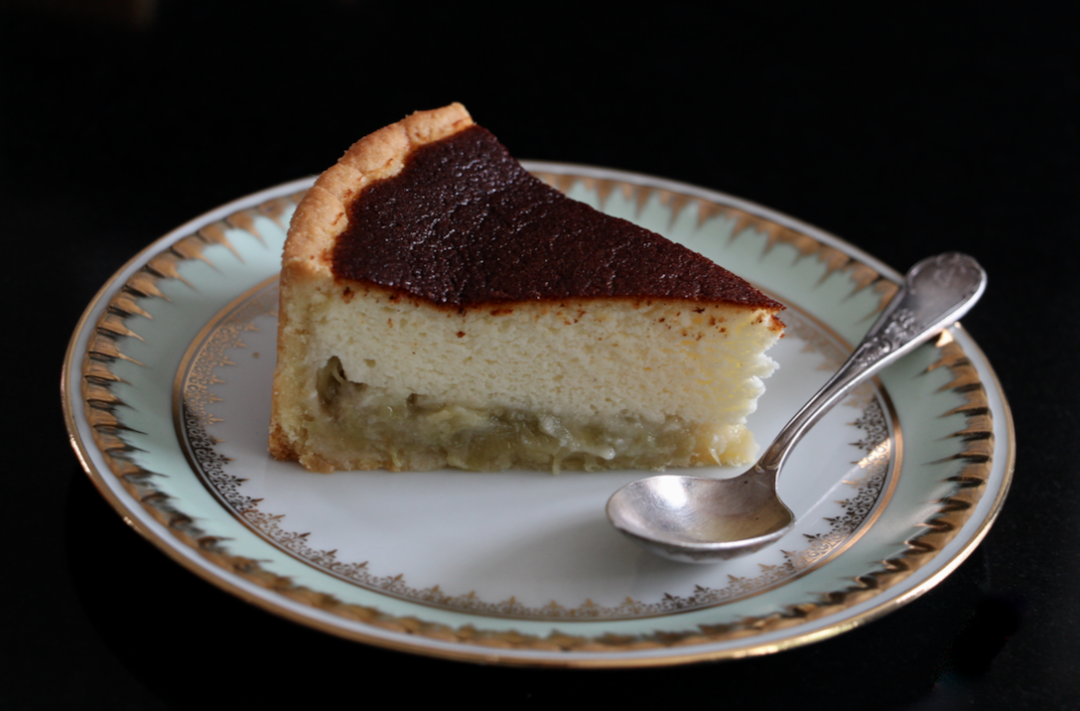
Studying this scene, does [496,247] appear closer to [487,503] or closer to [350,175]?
[350,175]

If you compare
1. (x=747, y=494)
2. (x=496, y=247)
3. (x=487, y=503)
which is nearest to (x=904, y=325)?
(x=747, y=494)

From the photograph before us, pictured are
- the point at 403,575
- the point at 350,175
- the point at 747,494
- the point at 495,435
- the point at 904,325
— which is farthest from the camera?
the point at 904,325

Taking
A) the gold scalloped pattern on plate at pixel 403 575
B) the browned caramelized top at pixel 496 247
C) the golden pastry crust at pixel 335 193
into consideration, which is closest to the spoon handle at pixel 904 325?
the gold scalloped pattern on plate at pixel 403 575

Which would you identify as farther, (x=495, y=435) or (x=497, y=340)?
(x=495, y=435)

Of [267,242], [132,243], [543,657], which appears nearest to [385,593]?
[543,657]

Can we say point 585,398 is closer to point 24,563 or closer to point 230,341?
point 230,341

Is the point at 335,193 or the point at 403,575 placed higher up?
the point at 335,193

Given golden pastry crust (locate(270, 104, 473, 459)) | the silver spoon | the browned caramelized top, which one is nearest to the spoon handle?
the silver spoon

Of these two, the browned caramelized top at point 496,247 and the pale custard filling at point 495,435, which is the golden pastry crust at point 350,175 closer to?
the browned caramelized top at point 496,247
